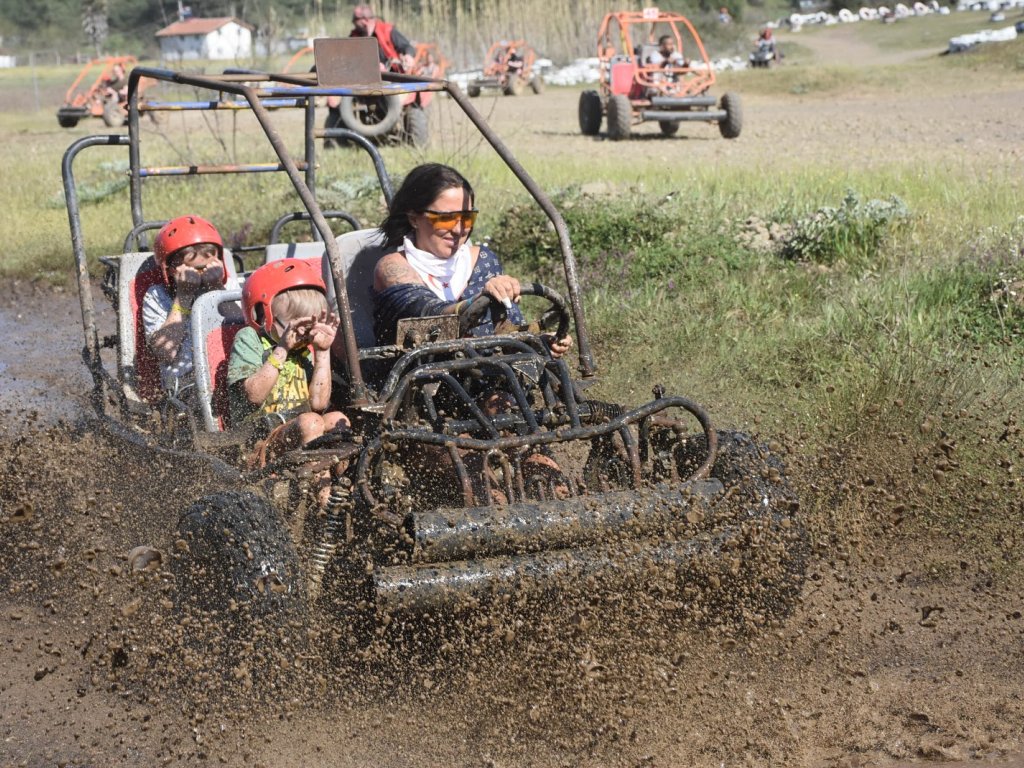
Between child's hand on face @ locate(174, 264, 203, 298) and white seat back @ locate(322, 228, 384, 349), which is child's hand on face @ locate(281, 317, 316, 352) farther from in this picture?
child's hand on face @ locate(174, 264, 203, 298)

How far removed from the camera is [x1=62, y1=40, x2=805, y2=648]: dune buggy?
153 inches

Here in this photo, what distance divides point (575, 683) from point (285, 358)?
1.70m

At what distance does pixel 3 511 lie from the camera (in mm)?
5695

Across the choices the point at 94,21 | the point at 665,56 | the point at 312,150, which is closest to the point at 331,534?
the point at 312,150

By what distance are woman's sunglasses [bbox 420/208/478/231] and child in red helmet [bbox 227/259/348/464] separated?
49 cm

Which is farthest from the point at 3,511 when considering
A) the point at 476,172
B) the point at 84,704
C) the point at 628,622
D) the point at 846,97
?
the point at 846,97

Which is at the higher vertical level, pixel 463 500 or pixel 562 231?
pixel 562 231

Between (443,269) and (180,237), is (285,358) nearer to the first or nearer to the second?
(443,269)

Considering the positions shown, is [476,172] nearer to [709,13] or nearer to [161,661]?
[161,661]

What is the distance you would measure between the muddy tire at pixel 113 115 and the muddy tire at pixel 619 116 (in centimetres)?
1160

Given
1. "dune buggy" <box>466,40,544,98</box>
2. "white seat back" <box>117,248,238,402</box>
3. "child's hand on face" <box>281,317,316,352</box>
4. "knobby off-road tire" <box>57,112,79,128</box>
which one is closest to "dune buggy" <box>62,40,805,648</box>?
"child's hand on face" <box>281,317,316,352</box>

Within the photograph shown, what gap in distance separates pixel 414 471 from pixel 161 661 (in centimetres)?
103

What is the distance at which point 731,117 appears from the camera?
19297 mm

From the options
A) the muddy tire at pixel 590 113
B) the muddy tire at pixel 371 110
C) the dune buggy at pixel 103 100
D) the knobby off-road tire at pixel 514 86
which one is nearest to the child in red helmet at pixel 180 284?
the muddy tire at pixel 371 110
